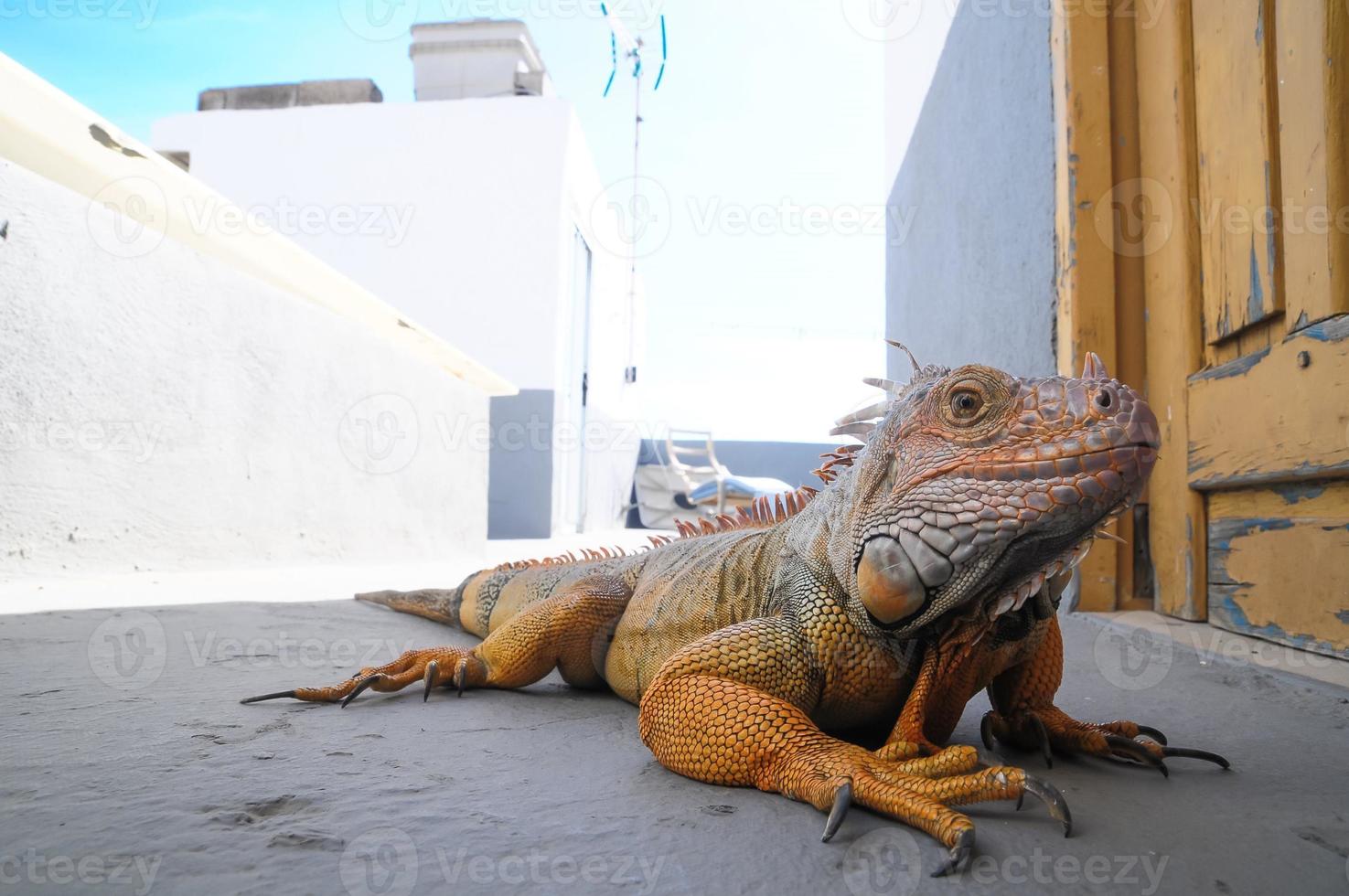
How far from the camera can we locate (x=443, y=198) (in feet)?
47.0

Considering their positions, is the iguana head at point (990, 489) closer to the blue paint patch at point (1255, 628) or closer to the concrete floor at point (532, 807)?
the concrete floor at point (532, 807)

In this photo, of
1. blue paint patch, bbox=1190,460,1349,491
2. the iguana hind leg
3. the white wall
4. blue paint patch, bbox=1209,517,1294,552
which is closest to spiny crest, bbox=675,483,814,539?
the iguana hind leg

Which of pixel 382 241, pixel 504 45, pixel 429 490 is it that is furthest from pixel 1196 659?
pixel 504 45

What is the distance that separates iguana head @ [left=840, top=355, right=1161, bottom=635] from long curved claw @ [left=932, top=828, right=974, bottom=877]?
42 centimetres

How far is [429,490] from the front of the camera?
8.83 m

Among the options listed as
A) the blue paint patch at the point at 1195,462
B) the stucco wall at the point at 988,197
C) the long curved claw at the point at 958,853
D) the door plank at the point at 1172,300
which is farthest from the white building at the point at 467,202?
the long curved claw at the point at 958,853

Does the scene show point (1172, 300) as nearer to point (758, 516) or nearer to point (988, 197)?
point (988, 197)

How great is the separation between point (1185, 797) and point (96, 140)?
6.02 m

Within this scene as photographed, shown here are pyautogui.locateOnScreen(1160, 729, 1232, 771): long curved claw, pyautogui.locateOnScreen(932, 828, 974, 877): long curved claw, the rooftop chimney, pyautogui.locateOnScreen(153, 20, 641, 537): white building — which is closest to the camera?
pyautogui.locateOnScreen(932, 828, 974, 877): long curved claw

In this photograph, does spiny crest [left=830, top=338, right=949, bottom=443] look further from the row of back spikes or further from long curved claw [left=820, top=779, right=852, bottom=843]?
long curved claw [left=820, top=779, right=852, bottom=843]

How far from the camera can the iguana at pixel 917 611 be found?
138cm

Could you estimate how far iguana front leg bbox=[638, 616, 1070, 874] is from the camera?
1.32m

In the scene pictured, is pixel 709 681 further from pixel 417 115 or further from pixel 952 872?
pixel 417 115

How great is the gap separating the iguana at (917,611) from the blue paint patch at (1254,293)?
70.2 inches
